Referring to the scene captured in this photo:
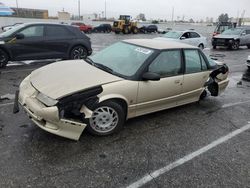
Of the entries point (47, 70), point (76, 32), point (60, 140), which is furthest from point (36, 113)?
point (76, 32)

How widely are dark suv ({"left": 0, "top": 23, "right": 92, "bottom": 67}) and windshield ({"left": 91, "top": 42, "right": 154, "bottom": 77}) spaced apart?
4.60 metres

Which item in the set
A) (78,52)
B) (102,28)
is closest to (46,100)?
(78,52)

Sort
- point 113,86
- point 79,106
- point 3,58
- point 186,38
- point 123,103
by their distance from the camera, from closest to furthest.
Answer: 1. point 79,106
2. point 113,86
3. point 123,103
4. point 3,58
5. point 186,38

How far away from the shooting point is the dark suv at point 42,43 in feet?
27.1

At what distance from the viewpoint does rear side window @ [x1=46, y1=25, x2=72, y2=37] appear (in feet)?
29.8

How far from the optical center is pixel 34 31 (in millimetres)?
8797

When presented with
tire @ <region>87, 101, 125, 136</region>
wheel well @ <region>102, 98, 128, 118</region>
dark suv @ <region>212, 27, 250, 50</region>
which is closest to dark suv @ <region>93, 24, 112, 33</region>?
dark suv @ <region>212, 27, 250, 50</region>

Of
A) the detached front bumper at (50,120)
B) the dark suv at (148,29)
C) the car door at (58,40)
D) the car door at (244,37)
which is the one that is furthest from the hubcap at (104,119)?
the dark suv at (148,29)

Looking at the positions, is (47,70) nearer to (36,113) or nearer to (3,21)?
(36,113)

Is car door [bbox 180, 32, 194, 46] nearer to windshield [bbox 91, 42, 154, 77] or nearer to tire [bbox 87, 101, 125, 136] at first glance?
windshield [bbox 91, 42, 154, 77]

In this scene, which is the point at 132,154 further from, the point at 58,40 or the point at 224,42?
the point at 224,42

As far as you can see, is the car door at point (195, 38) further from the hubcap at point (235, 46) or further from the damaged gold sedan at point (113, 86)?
the damaged gold sedan at point (113, 86)

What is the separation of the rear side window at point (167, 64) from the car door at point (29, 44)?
584cm

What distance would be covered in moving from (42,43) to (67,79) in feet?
18.7
